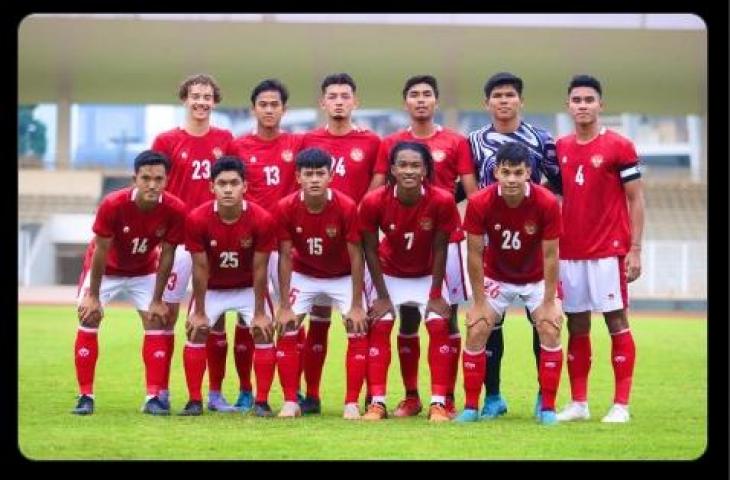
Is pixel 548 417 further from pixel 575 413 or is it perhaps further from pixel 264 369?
pixel 264 369

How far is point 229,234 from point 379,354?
1043mm

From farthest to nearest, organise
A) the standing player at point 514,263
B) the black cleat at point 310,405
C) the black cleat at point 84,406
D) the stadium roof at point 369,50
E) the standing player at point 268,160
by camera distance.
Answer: the stadium roof at point 369,50 → the standing player at point 268,160 → the black cleat at point 310,405 → the black cleat at point 84,406 → the standing player at point 514,263

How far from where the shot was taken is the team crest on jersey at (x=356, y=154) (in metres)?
7.31

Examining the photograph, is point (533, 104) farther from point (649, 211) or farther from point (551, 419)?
point (551, 419)

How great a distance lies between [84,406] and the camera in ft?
23.5

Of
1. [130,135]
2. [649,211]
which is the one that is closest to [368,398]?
[649,211]

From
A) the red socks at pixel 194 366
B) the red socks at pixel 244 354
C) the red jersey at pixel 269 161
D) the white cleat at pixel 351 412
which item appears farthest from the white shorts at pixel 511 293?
the red socks at pixel 194 366

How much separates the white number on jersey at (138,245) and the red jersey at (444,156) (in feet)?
4.49

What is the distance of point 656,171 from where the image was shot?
35.8 meters

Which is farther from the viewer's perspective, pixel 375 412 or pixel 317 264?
pixel 317 264

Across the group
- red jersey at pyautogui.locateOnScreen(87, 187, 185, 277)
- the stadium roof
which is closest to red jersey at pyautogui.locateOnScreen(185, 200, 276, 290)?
red jersey at pyautogui.locateOnScreen(87, 187, 185, 277)

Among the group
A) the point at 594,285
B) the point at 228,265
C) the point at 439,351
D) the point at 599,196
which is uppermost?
the point at 599,196

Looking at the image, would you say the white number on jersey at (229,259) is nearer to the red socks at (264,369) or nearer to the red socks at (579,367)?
the red socks at (264,369)

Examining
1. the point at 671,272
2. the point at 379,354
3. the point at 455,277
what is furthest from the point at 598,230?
the point at 671,272
